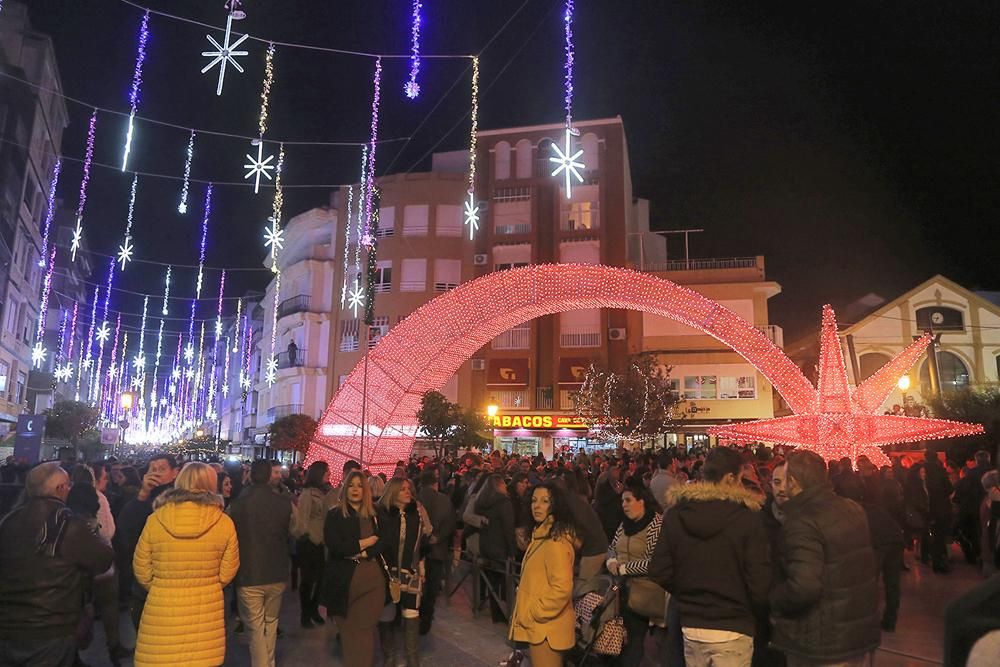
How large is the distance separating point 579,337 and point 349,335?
46.7 ft

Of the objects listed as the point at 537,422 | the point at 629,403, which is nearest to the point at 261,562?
the point at 629,403

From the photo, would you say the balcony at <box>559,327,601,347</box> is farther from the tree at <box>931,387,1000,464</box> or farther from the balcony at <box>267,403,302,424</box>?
the tree at <box>931,387,1000,464</box>

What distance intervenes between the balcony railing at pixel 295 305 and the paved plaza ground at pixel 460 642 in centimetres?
3711

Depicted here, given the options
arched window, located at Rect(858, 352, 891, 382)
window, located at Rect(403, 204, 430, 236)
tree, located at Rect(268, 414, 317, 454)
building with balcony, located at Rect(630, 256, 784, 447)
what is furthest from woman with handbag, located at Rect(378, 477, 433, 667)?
arched window, located at Rect(858, 352, 891, 382)

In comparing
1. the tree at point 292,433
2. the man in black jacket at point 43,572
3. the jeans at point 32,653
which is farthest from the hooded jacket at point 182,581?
the tree at point 292,433

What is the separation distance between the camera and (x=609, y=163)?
40.9m

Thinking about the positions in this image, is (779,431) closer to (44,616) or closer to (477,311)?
(477,311)

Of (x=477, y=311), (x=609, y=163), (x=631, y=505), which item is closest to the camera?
(x=631, y=505)

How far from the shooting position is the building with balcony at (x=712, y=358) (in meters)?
37.5

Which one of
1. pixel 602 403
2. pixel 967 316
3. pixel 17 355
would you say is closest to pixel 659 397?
pixel 602 403

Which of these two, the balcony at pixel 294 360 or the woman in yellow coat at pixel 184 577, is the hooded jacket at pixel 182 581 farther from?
the balcony at pixel 294 360

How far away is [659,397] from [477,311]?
1613 cm

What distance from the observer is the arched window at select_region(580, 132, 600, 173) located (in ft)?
135

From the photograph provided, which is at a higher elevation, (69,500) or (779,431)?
(779,431)
